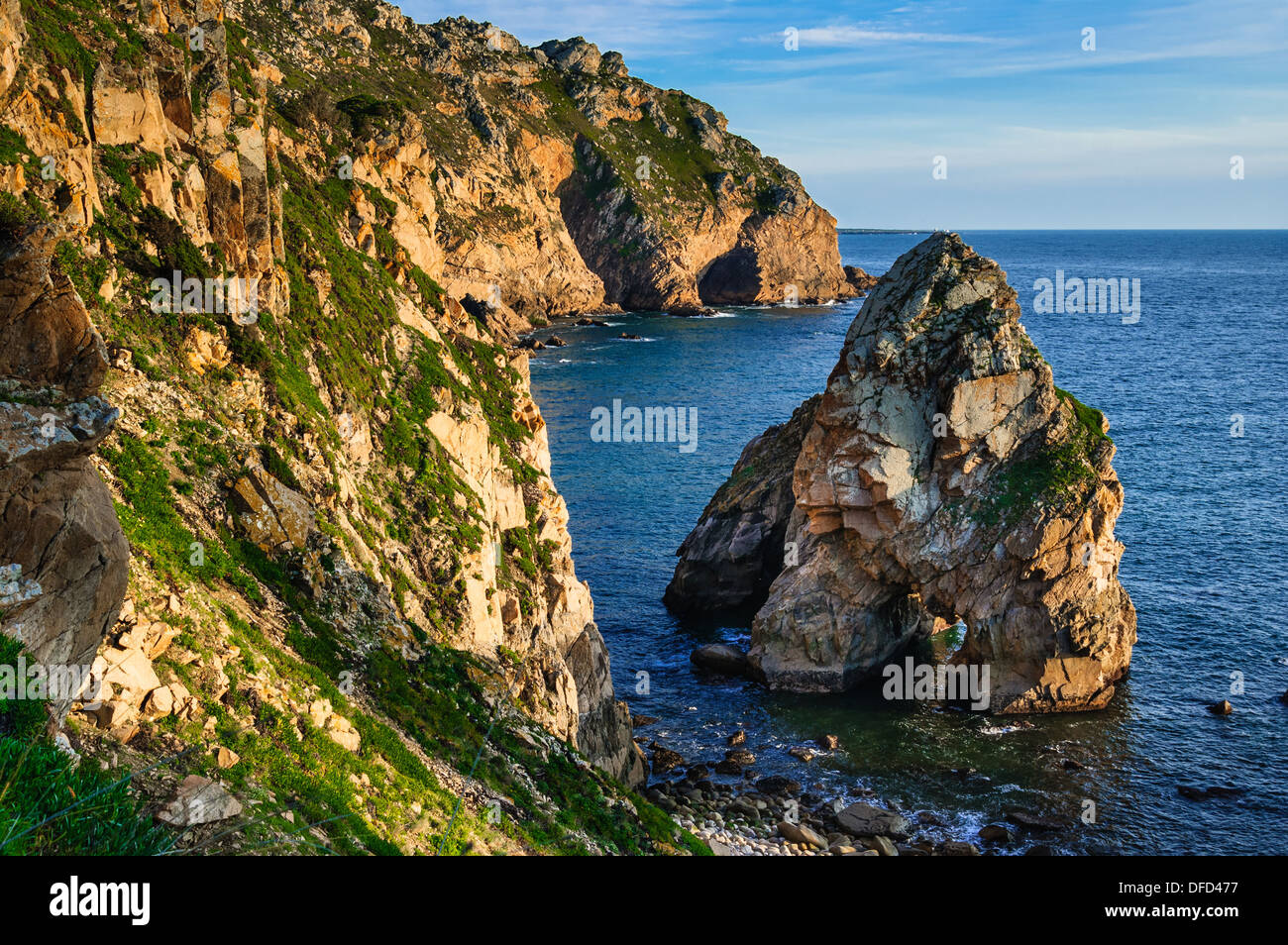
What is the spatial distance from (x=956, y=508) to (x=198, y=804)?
38.7 m

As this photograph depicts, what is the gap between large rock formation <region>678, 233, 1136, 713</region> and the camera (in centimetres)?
4278

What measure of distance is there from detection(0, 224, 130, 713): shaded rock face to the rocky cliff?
35 mm

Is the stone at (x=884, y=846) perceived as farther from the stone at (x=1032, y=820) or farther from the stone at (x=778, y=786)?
the stone at (x=1032, y=820)

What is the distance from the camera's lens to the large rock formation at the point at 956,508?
4278 cm

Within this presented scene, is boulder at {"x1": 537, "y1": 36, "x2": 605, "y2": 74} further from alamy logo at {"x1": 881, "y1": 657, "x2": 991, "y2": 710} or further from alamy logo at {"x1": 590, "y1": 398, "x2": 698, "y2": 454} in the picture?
alamy logo at {"x1": 881, "y1": 657, "x2": 991, "y2": 710}

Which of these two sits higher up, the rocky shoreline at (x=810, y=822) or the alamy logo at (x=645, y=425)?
the alamy logo at (x=645, y=425)

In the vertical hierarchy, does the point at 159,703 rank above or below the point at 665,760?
above

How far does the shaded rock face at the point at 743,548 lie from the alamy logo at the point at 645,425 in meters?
26.7

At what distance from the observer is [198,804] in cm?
1188

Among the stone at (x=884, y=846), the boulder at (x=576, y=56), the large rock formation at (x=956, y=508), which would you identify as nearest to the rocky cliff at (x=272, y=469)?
the stone at (x=884, y=846)

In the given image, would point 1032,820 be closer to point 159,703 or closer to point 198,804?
point 159,703
